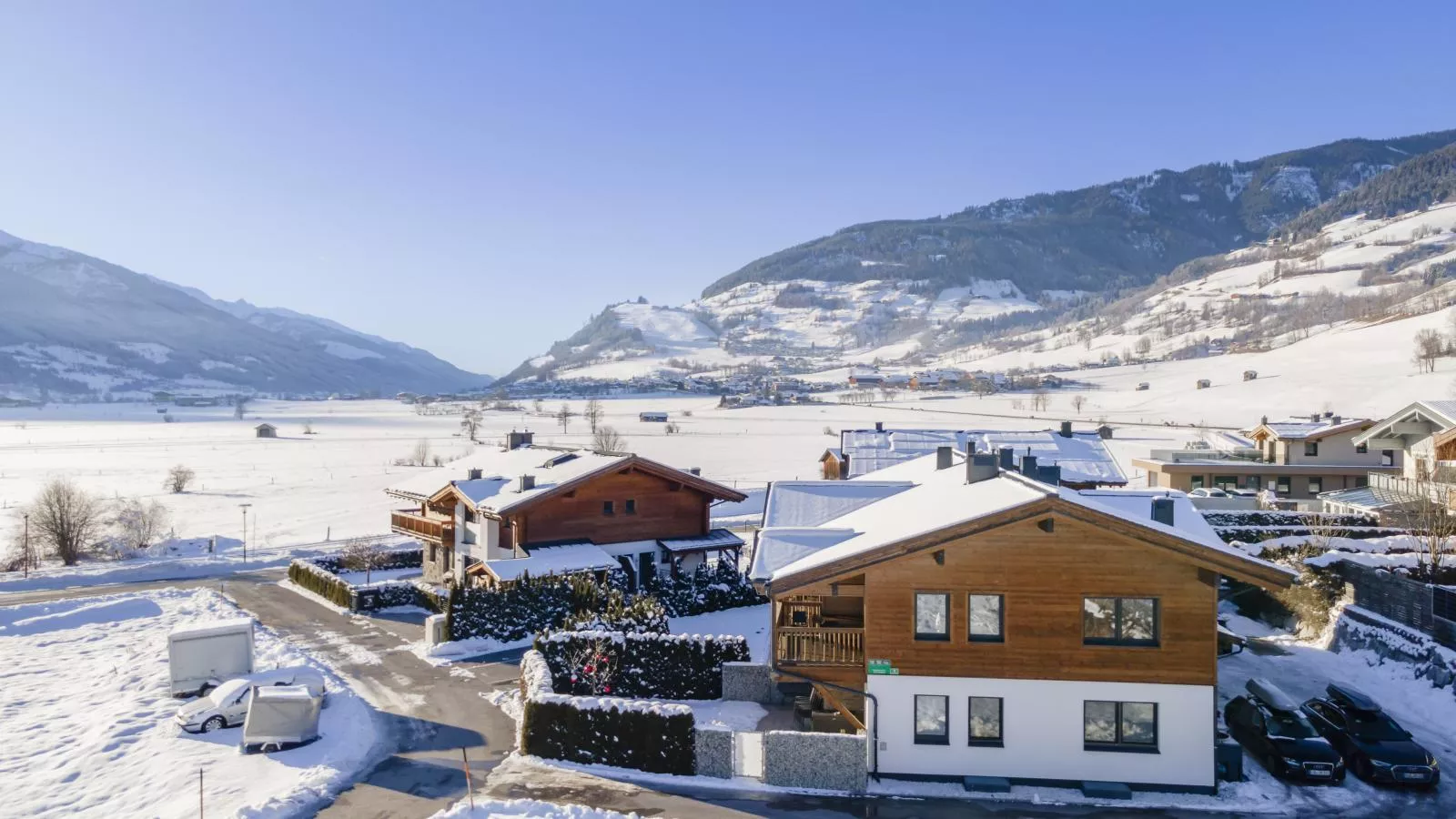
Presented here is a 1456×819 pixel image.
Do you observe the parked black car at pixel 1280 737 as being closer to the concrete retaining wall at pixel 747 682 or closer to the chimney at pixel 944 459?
the chimney at pixel 944 459

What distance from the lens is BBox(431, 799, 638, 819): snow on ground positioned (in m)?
17.3

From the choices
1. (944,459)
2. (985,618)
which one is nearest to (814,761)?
(985,618)

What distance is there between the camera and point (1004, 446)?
4662 cm

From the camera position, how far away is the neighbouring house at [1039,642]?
19.3 metres

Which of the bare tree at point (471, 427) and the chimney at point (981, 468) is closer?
the chimney at point (981, 468)

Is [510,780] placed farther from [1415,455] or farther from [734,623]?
[1415,455]

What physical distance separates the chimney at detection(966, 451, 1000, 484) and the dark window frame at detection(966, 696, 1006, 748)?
631cm

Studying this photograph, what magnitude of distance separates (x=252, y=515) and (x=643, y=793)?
58.4 meters

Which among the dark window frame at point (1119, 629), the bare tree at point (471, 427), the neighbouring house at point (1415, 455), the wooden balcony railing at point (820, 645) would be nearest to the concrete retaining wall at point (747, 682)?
the wooden balcony railing at point (820, 645)

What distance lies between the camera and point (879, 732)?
20.1 metres

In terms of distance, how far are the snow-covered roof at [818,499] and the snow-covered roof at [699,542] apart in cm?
1121

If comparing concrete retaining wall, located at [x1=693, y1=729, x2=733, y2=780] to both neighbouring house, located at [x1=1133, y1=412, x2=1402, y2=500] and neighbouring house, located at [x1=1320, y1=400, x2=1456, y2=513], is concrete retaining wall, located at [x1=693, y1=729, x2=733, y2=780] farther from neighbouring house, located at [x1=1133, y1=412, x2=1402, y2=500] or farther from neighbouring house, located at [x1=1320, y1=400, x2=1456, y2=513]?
neighbouring house, located at [x1=1133, y1=412, x2=1402, y2=500]

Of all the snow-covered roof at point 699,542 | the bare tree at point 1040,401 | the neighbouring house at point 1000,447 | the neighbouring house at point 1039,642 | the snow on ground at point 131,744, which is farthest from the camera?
the bare tree at point 1040,401

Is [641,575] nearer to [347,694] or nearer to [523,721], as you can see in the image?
[347,694]
